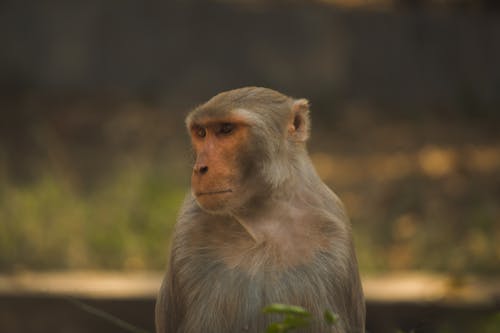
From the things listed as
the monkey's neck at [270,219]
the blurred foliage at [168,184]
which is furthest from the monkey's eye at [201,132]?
the blurred foliage at [168,184]

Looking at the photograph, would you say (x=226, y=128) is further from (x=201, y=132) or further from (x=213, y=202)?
(x=213, y=202)

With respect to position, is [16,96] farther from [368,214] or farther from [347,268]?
[347,268]

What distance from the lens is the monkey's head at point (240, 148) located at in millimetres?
3549

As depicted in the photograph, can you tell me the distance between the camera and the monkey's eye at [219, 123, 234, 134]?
144 inches

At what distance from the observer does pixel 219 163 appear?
11.8 feet

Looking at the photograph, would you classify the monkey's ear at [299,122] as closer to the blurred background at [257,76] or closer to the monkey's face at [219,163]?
the monkey's face at [219,163]

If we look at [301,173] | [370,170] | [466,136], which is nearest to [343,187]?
[370,170]

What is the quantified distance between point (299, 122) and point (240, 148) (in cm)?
35

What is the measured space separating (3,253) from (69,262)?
52 centimetres

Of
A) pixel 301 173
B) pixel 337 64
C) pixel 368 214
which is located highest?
pixel 301 173

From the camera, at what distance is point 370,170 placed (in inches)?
400

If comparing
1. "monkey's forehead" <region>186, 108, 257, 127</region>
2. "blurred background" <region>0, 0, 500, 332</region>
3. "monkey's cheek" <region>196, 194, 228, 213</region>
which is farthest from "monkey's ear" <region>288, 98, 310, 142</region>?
"blurred background" <region>0, 0, 500, 332</region>

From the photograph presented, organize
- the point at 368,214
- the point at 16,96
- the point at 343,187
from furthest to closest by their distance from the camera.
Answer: the point at 16,96 < the point at 343,187 < the point at 368,214

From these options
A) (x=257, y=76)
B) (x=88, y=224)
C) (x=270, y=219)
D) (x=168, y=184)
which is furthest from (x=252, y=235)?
(x=257, y=76)
